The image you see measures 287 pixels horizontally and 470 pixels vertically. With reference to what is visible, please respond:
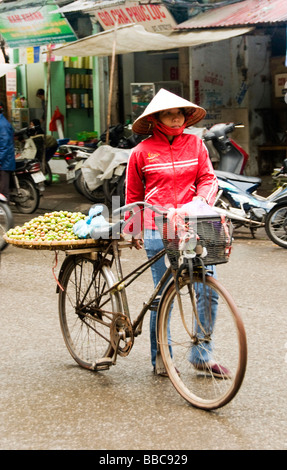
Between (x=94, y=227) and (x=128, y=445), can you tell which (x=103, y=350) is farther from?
(x=128, y=445)

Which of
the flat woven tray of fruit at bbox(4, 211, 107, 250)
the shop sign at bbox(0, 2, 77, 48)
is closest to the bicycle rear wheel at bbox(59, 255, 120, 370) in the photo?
the flat woven tray of fruit at bbox(4, 211, 107, 250)

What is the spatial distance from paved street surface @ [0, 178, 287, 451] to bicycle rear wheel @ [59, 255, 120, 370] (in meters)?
0.14

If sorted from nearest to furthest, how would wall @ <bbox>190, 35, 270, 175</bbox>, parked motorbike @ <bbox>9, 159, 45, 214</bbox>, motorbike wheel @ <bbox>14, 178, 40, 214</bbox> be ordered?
parked motorbike @ <bbox>9, 159, 45, 214</bbox>, motorbike wheel @ <bbox>14, 178, 40, 214</bbox>, wall @ <bbox>190, 35, 270, 175</bbox>

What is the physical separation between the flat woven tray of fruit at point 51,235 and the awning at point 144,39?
6.81 m

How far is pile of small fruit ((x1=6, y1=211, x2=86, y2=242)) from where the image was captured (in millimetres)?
4422

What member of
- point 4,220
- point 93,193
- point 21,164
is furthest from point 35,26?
point 4,220

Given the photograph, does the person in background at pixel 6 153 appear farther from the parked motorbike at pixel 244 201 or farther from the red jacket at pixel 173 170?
the red jacket at pixel 173 170

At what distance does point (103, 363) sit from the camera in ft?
14.9

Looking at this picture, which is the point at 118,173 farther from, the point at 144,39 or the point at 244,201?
the point at 244,201

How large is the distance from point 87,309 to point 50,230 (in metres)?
0.63

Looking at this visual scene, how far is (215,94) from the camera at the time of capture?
14211mm

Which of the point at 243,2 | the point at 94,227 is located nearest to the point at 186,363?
the point at 94,227

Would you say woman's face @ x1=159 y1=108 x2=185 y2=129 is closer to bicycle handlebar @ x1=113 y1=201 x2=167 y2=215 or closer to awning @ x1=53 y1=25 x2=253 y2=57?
bicycle handlebar @ x1=113 y1=201 x2=167 y2=215

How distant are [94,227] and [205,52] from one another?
10.3m
